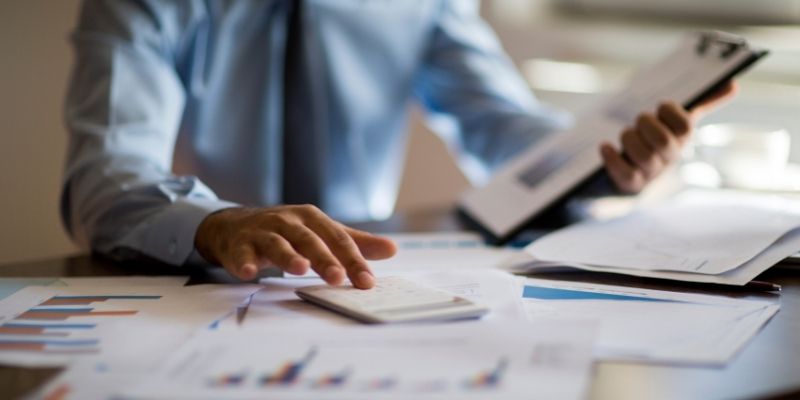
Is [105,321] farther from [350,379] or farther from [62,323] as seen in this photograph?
[350,379]

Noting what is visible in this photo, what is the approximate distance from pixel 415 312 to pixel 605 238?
0.37 metres

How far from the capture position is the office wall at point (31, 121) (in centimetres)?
181

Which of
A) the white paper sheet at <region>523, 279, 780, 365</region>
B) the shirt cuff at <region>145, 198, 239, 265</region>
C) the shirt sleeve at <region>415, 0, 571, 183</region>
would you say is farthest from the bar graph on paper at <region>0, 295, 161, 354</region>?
the shirt sleeve at <region>415, 0, 571, 183</region>

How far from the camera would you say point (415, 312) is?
0.58 metres

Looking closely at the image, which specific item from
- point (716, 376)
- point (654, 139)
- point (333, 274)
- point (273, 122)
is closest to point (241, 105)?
point (273, 122)

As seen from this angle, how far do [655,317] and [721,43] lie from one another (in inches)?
19.9

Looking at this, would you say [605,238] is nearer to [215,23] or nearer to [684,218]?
[684,218]

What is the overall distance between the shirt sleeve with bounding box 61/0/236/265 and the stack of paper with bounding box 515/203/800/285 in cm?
33

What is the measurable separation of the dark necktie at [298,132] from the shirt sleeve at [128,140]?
16 centimetres

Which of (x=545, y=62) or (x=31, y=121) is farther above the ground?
(x=545, y=62)

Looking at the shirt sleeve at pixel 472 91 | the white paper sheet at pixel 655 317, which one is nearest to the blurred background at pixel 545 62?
the shirt sleeve at pixel 472 91

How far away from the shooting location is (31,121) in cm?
185

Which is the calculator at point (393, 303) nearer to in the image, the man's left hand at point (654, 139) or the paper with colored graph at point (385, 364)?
the paper with colored graph at point (385, 364)

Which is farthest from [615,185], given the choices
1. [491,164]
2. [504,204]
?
[491,164]
